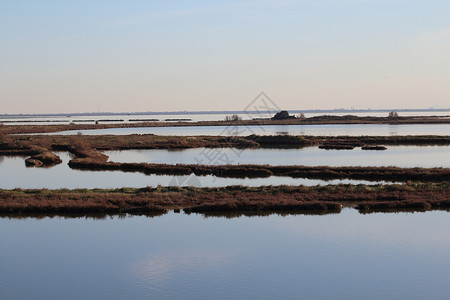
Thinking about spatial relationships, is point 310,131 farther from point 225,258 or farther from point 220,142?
point 225,258

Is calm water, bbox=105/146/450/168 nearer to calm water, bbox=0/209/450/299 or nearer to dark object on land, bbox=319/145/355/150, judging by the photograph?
dark object on land, bbox=319/145/355/150

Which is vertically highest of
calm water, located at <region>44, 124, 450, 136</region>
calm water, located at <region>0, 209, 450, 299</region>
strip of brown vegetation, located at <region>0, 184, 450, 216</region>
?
calm water, located at <region>44, 124, 450, 136</region>

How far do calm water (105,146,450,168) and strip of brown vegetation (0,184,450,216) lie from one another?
17.8 metres

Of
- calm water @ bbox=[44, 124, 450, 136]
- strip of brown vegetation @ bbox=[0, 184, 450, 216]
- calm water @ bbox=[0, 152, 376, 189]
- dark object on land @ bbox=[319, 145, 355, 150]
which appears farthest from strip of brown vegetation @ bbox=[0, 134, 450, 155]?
strip of brown vegetation @ bbox=[0, 184, 450, 216]

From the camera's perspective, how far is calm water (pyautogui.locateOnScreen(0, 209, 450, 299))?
19.3 meters

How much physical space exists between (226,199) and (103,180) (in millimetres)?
15492

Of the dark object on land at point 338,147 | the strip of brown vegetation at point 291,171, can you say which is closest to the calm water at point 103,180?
the strip of brown vegetation at point 291,171

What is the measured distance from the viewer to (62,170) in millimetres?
52688

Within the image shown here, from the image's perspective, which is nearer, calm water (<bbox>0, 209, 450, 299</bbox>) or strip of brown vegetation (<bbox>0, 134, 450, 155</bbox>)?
calm water (<bbox>0, 209, 450, 299</bbox>)

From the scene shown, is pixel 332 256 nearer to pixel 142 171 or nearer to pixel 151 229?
pixel 151 229

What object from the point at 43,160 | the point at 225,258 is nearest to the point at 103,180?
the point at 43,160

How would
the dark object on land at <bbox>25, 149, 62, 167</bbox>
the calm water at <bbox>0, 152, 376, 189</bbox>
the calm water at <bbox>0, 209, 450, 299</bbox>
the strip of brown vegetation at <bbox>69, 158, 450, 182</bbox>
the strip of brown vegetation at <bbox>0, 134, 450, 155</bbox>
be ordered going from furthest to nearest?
the strip of brown vegetation at <bbox>0, 134, 450, 155</bbox>
the dark object on land at <bbox>25, 149, 62, 167</bbox>
the strip of brown vegetation at <bbox>69, 158, 450, 182</bbox>
the calm water at <bbox>0, 152, 376, 189</bbox>
the calm water at <bbox>0, 209, 450, 299</bbox>

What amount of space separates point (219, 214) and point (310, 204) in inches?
236

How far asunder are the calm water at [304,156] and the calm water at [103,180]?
10.5m
